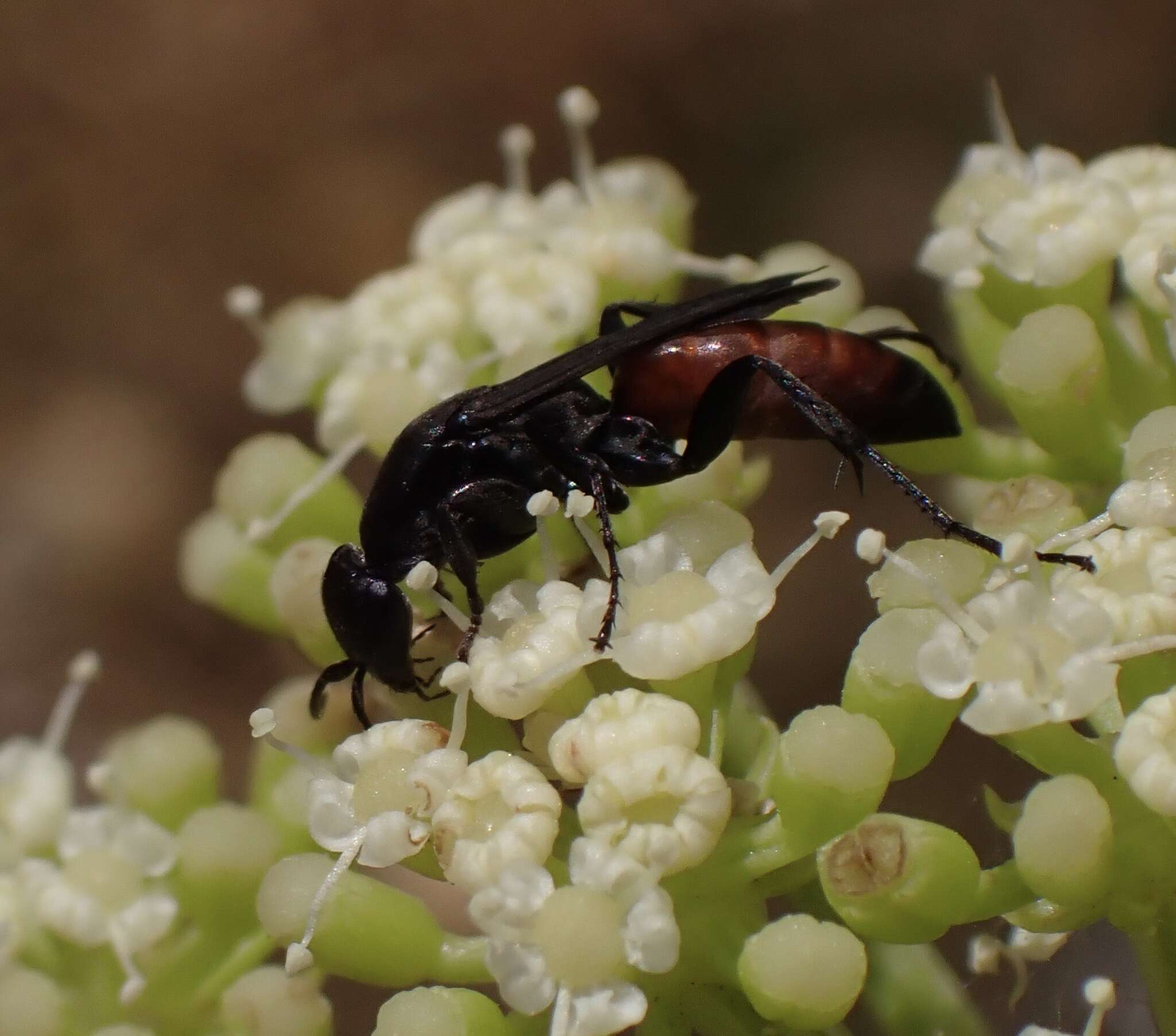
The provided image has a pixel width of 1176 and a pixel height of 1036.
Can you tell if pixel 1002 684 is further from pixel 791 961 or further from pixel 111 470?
pixel 111 470

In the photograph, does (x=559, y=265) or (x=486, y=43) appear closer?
(x=559, y=265)

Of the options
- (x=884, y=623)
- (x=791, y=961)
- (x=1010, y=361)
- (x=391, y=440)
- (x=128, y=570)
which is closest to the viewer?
(x=791, y=961)

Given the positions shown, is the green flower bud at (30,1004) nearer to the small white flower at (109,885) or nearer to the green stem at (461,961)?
the small white flower at (109,885)

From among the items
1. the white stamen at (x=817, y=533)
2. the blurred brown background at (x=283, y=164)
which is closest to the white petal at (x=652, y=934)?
the white stamen at (x=817, y=533)

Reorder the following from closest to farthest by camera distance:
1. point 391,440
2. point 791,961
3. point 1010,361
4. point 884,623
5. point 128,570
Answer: point 791,961, point 884,623, point 1010,361, point 391,440, point 128,570

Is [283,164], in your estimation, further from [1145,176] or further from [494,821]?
[494,821]

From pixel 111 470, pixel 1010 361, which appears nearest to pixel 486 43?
pixel 111 470

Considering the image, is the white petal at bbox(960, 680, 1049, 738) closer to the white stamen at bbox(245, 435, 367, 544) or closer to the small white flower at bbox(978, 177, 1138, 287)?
the small white flower at bbox(978, 177, 1138, 287)
